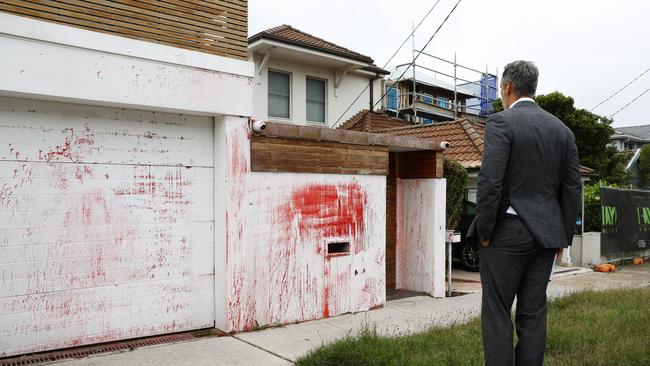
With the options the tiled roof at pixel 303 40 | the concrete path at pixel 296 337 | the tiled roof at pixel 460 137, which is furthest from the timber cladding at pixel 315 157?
the tiled roof at pixel 303 40

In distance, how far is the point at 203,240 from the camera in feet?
20.0

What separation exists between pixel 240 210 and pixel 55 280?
1990mm

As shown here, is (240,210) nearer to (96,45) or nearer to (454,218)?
(96,45)

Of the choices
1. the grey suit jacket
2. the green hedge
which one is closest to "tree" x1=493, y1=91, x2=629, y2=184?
the green hedge

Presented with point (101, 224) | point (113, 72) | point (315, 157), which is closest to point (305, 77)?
point (315, 157)

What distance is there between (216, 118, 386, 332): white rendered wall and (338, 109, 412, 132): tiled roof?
9974mm

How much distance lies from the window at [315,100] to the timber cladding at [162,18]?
10.1m

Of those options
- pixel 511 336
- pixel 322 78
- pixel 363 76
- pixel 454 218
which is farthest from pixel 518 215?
pixel 363 76

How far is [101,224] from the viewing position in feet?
17.5

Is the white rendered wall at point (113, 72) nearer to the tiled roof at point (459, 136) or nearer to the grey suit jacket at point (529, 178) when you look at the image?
the grey suit jacket at point (529, 178)

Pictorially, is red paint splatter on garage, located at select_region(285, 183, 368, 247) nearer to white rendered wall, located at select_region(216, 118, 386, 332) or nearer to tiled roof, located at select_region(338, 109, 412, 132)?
white rendered wall, located at select_region(216, 118, 386, 332)

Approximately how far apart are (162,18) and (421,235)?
5.05 m

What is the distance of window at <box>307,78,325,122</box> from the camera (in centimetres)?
1639

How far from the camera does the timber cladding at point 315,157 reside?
6340 millimetres
